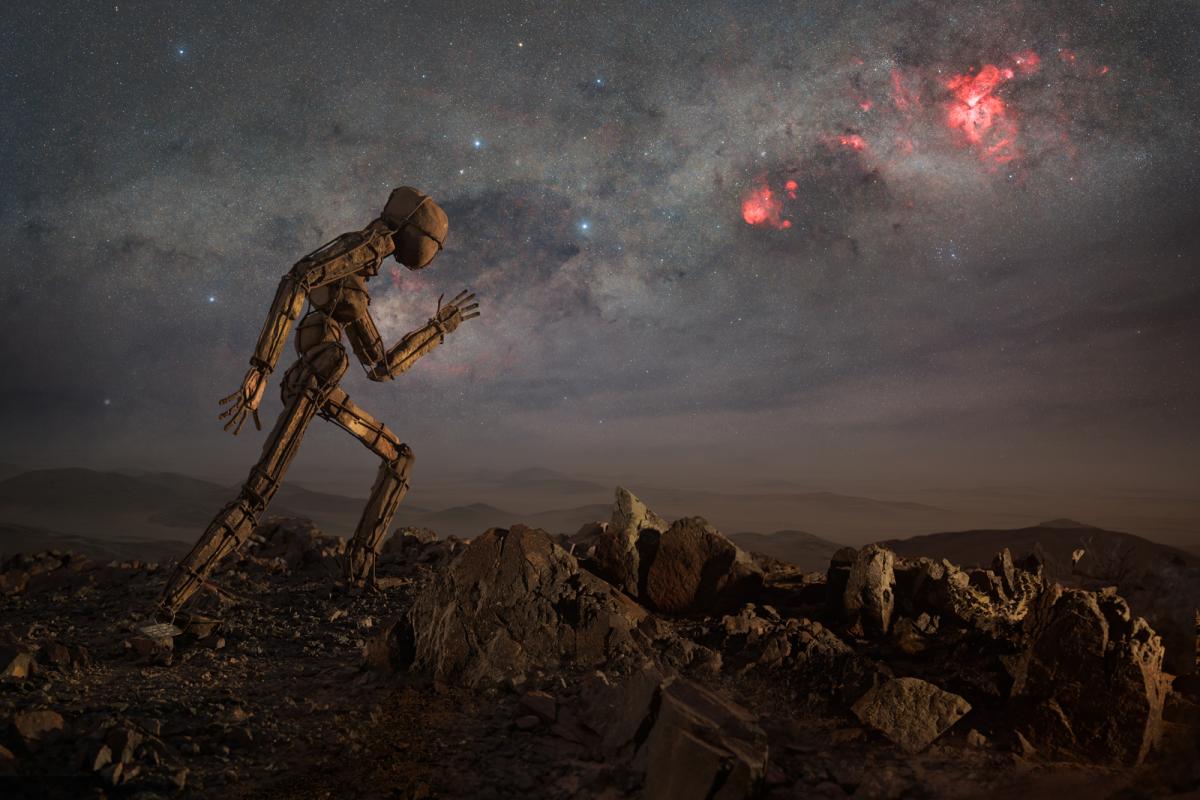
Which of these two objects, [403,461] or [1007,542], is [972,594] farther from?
[1007,542]

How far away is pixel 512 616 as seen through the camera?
5699 mm

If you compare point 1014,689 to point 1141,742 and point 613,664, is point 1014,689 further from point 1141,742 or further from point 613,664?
point 613,664

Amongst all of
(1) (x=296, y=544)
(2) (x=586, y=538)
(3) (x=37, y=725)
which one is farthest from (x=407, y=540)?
(3) (x=37, y=725)

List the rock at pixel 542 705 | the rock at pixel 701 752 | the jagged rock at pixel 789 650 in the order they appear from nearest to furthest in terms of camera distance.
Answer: the rock at pixel 701 752, the rock at pixel 542 705, the jagged rock at pixel 789 650

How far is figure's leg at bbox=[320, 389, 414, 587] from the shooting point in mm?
8562

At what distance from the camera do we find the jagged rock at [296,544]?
10930 mm

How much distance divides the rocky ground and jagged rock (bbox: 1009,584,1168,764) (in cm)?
1

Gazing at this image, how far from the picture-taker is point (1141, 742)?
3975 mm

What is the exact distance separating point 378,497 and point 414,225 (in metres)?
3.66

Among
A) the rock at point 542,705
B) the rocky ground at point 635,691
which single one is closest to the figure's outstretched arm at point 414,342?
the rocky ground at point 635,691

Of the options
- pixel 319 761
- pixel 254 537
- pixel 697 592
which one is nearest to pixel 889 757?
pixel 697 592

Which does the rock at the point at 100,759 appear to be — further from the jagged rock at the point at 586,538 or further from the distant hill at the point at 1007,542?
the distant hill at the point at 1007,542

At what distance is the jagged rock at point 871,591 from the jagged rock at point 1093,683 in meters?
1.33

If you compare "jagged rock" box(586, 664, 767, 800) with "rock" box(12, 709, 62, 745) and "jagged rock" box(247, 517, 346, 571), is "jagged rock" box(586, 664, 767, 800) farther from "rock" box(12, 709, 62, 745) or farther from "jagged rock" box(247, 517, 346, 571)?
"jagged rock" box(247, 517, 346, 571)
